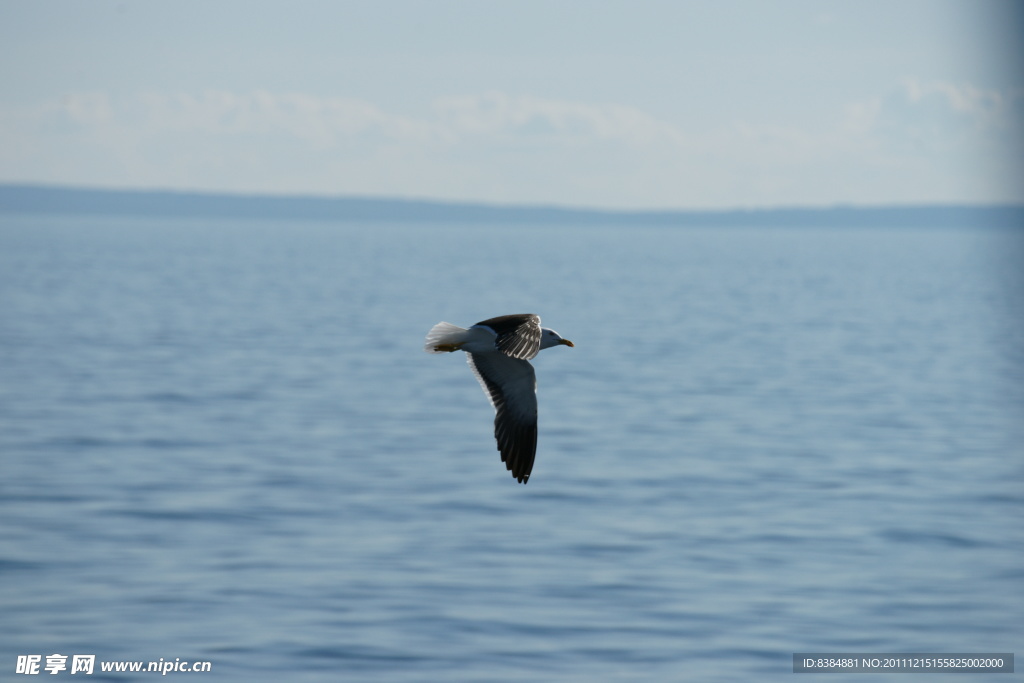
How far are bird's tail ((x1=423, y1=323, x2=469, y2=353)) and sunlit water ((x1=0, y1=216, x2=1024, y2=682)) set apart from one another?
17.2 feet

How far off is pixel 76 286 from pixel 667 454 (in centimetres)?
6088

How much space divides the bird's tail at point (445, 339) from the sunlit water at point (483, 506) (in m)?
5.24

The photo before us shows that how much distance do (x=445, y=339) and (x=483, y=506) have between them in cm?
1114

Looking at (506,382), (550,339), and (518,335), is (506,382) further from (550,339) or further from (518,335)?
(518,335)

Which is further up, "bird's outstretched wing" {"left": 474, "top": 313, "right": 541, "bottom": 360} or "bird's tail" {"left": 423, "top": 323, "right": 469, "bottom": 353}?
"bird's outstretched wing" {"left": 474, "top": 313, "right": 541, "bottom": 360}

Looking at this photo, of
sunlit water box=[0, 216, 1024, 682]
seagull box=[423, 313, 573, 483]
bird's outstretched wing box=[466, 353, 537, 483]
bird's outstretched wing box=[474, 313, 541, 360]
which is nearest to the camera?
bird's outstretched wing box=[474, 313, 541, 360]

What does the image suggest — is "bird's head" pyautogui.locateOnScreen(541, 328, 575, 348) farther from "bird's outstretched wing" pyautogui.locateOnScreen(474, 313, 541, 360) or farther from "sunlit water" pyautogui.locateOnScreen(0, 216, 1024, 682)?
"sunlit water" pyautogui.locateOnScreen(0, 216, 1024, 682)

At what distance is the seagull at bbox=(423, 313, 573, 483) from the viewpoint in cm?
1006

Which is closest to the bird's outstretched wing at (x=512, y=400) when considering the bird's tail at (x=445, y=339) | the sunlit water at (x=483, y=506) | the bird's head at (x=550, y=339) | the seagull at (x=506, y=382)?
the seagull at (x=506, y=382)

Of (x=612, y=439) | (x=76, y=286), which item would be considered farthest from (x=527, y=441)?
(x=76, y=286)

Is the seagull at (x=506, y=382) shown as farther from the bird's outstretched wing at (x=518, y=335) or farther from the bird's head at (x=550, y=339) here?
the bird's outstretched wing at (x=518, y=335)

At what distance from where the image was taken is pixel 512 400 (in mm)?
11062

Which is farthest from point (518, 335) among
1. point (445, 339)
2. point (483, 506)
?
point (483, 506)

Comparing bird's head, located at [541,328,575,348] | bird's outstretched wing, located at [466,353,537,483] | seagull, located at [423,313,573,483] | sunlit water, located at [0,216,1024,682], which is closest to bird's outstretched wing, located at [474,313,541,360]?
seagull, located at [423,313,573,483]
